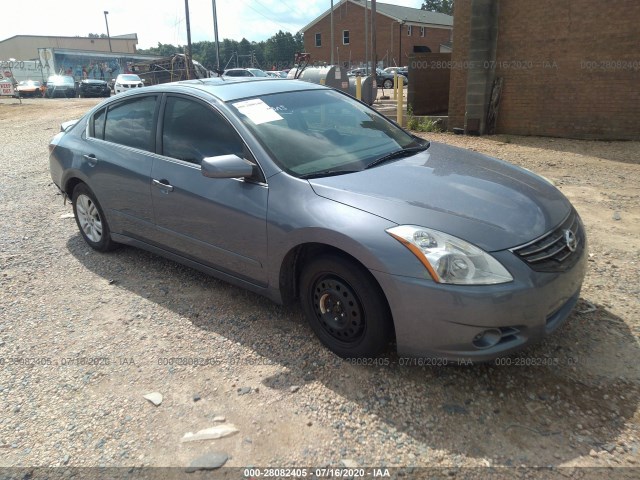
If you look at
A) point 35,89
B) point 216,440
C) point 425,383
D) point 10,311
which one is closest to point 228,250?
point 216,440

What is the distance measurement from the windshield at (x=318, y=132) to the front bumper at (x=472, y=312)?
103cm

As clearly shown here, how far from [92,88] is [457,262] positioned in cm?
3703

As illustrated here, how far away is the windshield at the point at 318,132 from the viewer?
3309 millimetres

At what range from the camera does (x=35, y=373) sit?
3.12m

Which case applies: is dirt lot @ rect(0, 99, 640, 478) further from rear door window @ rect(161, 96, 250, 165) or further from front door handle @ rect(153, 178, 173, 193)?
rear door window @ rect(161, 96, 250, 165)

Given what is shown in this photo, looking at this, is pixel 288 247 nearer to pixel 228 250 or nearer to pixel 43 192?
pixel 228 250

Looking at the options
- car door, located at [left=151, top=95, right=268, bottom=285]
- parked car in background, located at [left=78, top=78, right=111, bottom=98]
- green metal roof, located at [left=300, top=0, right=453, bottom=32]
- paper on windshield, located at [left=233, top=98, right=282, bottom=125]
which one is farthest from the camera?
green metal roof, located at [left=300, top=0, right=453, bottom=32]

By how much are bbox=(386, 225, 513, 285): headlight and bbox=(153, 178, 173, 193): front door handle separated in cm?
202

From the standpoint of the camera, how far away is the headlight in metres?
2.48

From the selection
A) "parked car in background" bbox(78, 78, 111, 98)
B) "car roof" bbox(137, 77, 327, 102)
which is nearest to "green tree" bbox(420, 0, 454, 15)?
"parked car in background" bbox(78, 78, 111, 98)

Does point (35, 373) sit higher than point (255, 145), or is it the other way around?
point (255, 145)

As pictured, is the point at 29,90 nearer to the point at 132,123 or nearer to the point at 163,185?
the point at 132,123

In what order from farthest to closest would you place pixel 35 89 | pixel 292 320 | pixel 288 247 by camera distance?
pixel 35 89 < pixel 292 320 < pixel 288 247

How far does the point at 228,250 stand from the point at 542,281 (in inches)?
79.0
